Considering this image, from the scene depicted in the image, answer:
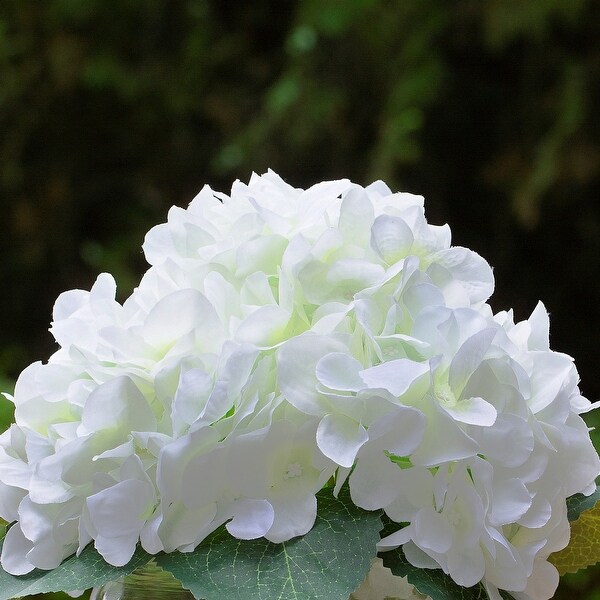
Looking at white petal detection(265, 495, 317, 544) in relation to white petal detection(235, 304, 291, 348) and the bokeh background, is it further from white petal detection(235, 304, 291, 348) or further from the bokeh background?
the bokeh background

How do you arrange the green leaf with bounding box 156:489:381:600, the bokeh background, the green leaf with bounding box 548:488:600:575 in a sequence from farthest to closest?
the bokeh background < the green leaf with bounding box 548:488:600:575 < the green leaf with bounding box 156:489:381:600

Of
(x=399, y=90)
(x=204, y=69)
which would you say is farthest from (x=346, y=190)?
(x=204, y=69)

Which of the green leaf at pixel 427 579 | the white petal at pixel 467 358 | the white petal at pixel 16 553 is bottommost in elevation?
the white petal at pixel 16 553

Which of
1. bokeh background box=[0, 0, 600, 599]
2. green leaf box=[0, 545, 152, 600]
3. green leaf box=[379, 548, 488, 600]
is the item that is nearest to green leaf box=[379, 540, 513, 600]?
green leaf box=[379, 548, 488, 600]

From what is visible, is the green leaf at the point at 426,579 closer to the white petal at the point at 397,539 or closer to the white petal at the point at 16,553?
the white petal at the point at 397,539

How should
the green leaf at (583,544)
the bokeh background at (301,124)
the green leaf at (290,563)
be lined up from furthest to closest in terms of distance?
the bokeh background at (301,124) < the green leaf at (583,544) < the green leaf at (290,563)

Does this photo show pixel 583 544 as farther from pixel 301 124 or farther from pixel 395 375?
pixel 301 124

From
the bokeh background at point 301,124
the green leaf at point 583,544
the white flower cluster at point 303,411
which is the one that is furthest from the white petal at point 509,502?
the bokeh background at point 301,124

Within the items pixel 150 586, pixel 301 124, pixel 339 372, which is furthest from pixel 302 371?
pixel 301 124
